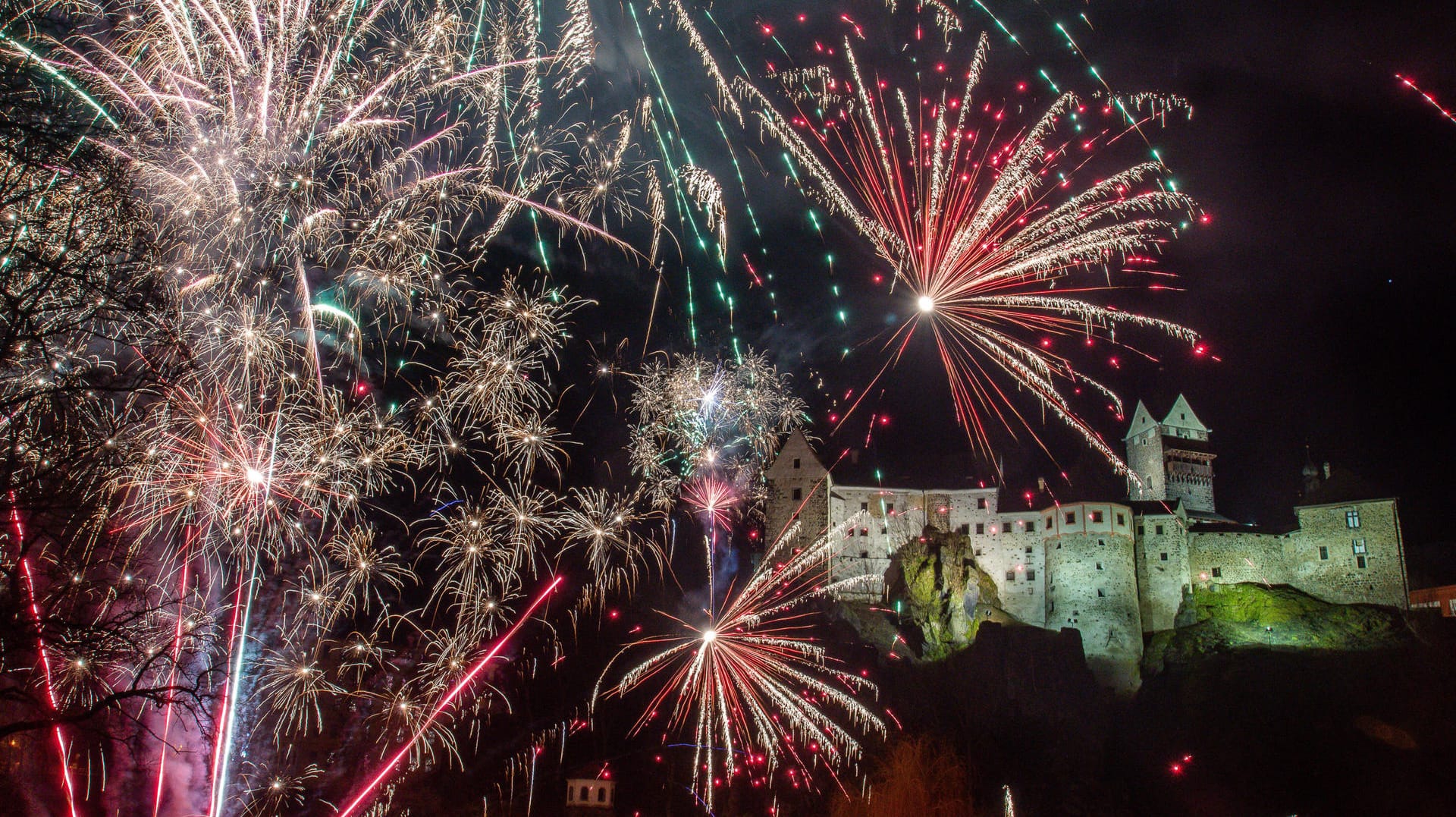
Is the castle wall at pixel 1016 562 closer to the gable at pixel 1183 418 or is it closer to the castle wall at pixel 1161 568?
the castle wall at pixel 1161 568

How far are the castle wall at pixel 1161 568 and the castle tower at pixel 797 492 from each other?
17321 mm

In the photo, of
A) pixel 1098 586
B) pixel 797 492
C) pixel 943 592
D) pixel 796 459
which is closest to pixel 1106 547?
pixel 1098 586

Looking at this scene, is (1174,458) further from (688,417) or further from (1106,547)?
(688,417)

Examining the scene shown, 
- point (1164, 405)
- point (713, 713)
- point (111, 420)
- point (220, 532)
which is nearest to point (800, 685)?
point (713, 713)

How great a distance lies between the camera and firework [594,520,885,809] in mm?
29094

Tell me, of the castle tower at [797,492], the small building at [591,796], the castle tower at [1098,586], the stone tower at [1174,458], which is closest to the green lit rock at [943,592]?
the castle tower at [1098,586]

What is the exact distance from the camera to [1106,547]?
43594mm

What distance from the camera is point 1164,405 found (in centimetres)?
5534

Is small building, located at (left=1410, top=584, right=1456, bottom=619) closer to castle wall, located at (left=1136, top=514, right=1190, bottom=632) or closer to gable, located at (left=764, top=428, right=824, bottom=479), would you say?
castle wall, located at (left=1136, top=514, right=1190, bottom=632)

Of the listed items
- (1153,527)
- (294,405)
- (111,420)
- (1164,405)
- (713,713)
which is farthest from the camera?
(1164,405)

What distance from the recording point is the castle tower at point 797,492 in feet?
149

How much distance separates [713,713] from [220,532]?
21.2 meters

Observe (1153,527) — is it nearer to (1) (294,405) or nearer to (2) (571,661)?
(2) (571,661)

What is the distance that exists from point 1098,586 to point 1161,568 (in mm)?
4450
